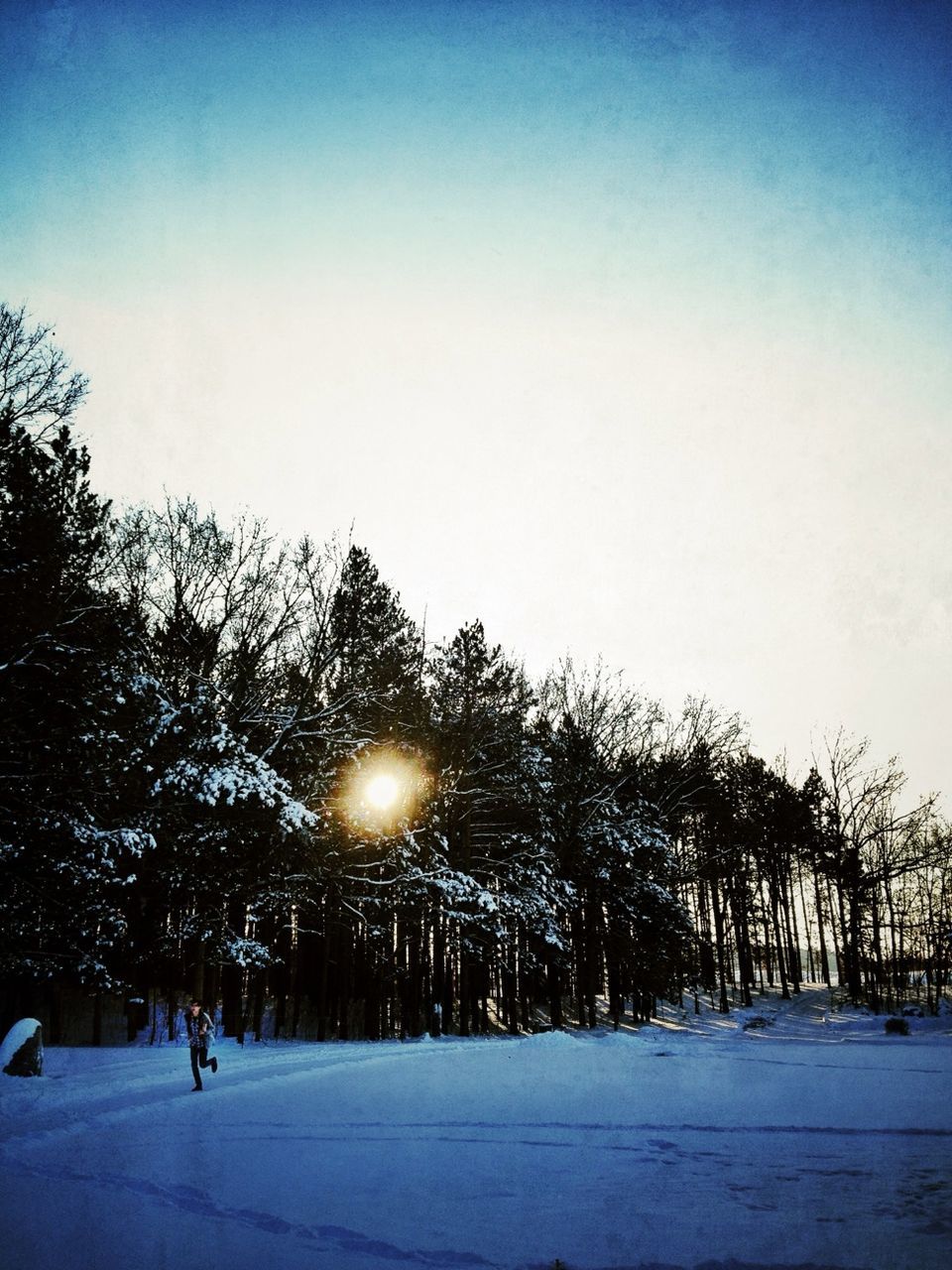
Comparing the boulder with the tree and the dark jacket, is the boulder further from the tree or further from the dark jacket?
the dark jacket

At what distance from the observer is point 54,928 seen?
2017cm

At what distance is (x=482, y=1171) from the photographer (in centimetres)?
765

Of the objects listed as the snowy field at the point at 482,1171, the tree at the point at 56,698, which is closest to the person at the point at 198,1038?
the snowy field at the point at 482,1171

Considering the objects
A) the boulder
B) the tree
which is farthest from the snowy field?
the tree

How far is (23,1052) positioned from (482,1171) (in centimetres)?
1358

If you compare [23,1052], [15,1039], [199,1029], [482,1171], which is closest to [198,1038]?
[199,1029]

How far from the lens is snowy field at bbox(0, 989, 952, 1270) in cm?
534

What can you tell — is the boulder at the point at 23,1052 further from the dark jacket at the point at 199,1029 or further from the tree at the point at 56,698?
the dark jacket at the point at 199,1029

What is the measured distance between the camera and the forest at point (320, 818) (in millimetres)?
16484

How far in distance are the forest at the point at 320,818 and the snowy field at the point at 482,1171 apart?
20.7ft

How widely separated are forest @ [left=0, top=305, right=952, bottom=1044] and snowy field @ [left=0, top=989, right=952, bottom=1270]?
20.7ft

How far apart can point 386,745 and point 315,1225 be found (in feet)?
74.4

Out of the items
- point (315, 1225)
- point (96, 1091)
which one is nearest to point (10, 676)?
point (96, 1091)

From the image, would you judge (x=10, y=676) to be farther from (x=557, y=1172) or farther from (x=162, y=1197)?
(x=557, y=1172)
